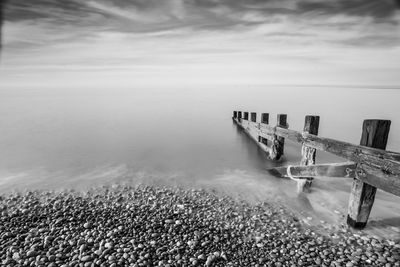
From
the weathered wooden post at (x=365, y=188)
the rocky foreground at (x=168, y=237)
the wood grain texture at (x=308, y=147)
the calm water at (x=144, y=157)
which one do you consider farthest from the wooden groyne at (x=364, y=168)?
the calm water at (x=144, y=157)

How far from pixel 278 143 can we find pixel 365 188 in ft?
16.2

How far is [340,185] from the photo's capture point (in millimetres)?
7285

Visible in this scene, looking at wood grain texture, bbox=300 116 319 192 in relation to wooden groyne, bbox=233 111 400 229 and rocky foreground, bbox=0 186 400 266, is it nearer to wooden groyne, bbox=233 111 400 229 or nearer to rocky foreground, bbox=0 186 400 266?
wooden groyne, bbox=233 111 400 229

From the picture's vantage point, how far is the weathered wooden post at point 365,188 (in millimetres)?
4074

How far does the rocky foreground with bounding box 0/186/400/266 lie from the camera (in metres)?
3.77

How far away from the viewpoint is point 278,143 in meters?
9.17

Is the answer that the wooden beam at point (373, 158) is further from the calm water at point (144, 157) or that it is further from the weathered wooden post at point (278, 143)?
the weathered wooden post at point (278, 143)

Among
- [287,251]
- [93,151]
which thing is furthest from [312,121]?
[93,151]

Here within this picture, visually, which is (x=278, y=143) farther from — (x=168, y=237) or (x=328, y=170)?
(x=168, y=237)

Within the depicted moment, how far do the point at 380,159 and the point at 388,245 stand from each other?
1773 millimetres

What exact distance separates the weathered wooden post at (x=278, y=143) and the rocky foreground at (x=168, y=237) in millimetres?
3727

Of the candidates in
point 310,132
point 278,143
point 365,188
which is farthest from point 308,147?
point 278,143

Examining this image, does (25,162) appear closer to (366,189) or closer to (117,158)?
(117,158)

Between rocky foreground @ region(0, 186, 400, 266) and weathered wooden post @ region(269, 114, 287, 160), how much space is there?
373 cm
